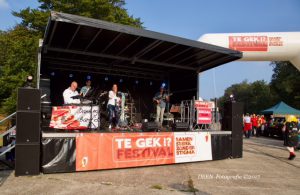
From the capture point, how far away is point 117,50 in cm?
1059

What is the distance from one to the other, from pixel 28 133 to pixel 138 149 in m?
2.66

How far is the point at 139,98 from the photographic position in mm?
14312

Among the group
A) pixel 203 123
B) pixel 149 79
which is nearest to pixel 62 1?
pixel 149 79

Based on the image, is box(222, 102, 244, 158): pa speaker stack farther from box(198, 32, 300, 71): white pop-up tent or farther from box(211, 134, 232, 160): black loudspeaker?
box(198, 32, 300, 71): white pop-up tent

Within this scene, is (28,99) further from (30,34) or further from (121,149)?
(30,34)

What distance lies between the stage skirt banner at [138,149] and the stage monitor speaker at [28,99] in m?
1.19

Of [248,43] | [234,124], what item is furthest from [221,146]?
[248,43]

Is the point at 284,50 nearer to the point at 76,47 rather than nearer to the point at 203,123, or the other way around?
the point at 203,123

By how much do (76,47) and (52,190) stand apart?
5744 millimetres

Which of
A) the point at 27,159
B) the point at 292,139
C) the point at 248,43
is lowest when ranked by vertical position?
the point at 27,159

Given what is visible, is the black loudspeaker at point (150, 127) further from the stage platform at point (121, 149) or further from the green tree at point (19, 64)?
the green tree at point (19, 64)

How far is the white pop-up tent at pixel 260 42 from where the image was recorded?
1275cm

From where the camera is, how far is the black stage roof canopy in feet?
27.3

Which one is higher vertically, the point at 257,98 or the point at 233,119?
the point at 257,98
